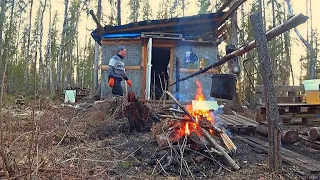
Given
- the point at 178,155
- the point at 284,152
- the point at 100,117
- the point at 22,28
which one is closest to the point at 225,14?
the point at 100,117

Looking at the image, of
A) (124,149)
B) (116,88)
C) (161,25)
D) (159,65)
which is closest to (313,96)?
(124,149)

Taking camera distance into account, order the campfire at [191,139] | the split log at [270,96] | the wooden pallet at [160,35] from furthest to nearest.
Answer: the wooden pallet at [160,35]
the campfire at [191,139]
the split log at [270,96]

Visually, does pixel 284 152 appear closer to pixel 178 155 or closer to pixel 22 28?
pixel 178 155

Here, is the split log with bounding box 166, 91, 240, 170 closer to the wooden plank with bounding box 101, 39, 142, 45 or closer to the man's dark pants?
the man's dark pants

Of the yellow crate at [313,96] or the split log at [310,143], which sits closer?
the split log at [310,143]

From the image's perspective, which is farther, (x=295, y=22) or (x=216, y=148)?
(x=216, y=148)

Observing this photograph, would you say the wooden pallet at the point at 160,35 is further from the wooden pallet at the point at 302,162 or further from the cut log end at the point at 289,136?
the wooden pallet at the point at 302,162

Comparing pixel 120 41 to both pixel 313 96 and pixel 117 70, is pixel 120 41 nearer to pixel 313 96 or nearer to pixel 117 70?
pixel 117 70

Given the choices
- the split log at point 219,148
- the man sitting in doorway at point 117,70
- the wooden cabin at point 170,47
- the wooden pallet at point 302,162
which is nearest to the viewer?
the wooden pallet at point 302,162

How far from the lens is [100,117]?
23.4 ft

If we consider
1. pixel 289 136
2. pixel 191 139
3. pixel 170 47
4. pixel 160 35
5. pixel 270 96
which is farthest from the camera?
pixel 170 47

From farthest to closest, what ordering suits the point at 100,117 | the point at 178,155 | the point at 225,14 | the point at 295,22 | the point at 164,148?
the point at 225,14 < the point at 100,117 < the point at 164,148 < the point at 178,155 < the point at 295,22

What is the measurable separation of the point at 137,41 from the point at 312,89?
22.4ft

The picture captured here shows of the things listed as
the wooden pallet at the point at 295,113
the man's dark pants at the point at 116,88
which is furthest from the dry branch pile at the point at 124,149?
the man's dark pants at the point at 116,88
